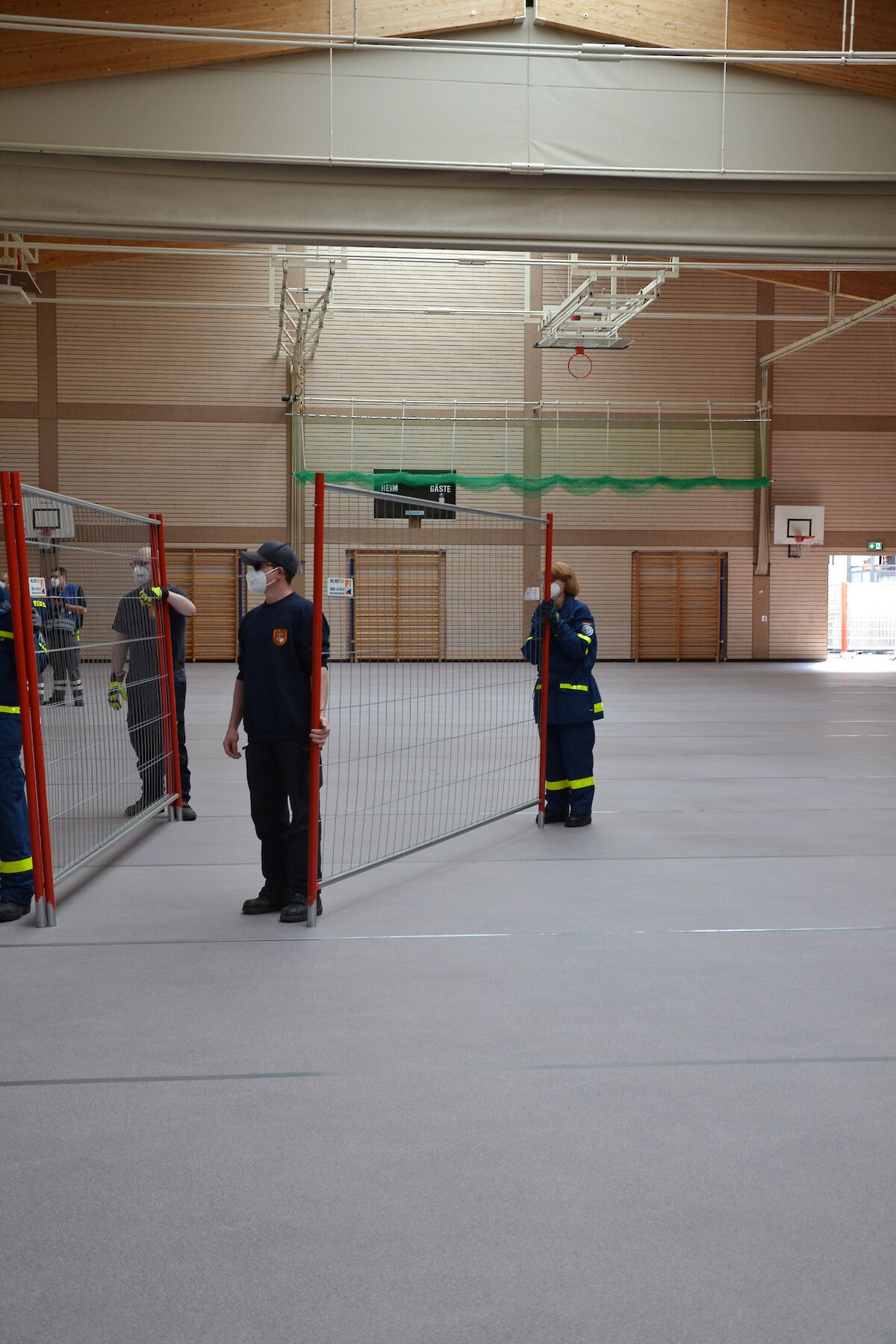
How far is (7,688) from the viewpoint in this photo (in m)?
5.90

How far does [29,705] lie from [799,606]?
25854 millimetres

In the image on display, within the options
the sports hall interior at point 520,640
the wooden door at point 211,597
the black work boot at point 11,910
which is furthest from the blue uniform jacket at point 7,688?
the wooden door at point 211,597

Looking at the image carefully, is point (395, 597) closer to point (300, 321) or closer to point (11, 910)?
point (300, 321)

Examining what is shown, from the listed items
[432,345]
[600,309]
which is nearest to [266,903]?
[600,309]

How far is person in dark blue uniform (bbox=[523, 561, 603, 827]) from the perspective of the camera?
815 cm

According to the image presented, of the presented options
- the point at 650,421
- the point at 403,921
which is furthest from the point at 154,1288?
the point at 650,421

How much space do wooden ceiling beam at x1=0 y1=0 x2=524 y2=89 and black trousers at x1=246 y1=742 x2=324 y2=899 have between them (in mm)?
8429

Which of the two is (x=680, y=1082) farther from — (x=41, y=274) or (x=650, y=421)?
(x=41, y=274)

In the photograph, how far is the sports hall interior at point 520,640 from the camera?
298 centimetres

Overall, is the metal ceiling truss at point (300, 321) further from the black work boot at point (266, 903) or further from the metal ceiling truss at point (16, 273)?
the black work boot at point (266, 903)

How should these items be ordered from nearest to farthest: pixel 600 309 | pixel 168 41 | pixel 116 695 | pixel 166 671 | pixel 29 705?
1. pixel 29 705
2. pixel 116 695
3. pixel 166 671
4. pixel 168 41
5. pixel 600 309

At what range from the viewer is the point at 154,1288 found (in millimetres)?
2740

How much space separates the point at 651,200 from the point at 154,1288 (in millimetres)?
11966

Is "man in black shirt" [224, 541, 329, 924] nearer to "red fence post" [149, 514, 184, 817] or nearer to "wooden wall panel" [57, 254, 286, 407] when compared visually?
"red fence post" [149, 514, 184, 817]
